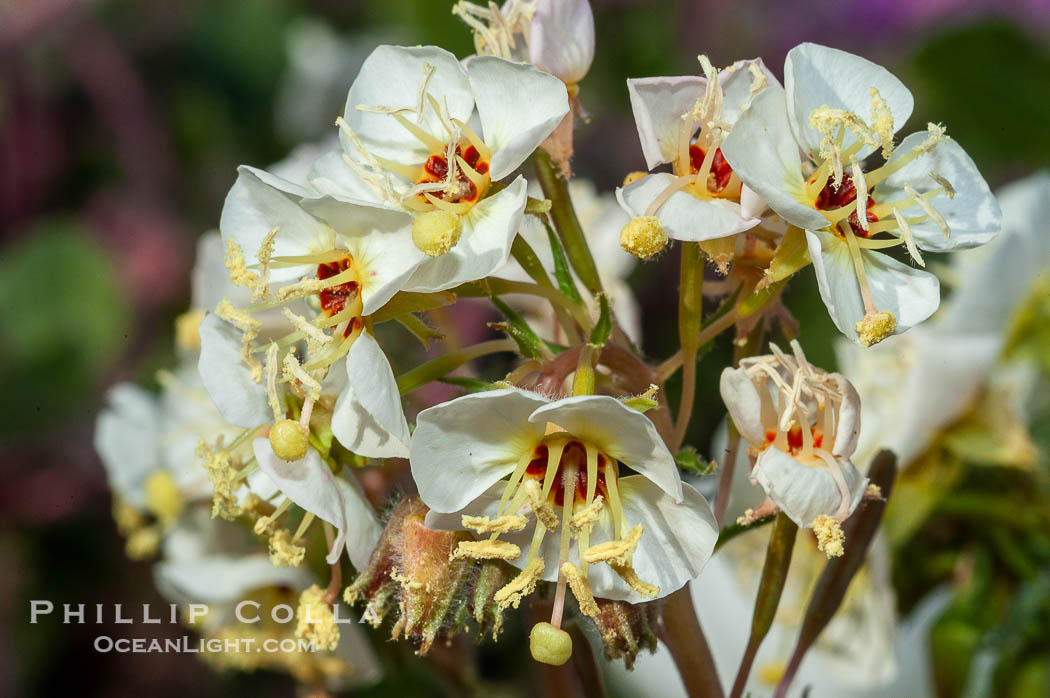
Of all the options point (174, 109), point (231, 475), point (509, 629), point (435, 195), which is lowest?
point (509, 629)

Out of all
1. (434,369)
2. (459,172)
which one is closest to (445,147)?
(459,172)

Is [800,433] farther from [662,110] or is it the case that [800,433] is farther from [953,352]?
[953,352]

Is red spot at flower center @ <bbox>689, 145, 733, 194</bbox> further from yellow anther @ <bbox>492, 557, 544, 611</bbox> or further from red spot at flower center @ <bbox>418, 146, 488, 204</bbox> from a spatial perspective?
yellow anther @ <bbox>492, 557, 544, 611</bbox>

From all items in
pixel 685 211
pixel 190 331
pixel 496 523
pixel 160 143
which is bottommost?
pixel 160 143

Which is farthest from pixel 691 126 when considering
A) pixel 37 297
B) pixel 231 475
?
pixel 37 297

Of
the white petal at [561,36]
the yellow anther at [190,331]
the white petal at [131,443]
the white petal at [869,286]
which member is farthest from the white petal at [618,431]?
the white petal at [131,443]

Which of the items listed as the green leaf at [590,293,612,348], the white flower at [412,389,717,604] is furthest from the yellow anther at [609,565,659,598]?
the green leaf at [590,293,612,348]

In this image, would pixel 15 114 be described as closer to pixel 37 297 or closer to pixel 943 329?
pixel 37 297
